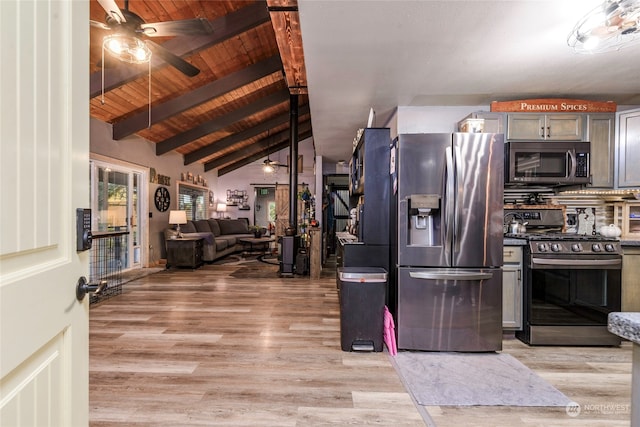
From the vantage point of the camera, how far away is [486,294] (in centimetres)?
260

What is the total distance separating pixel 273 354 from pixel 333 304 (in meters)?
1.51

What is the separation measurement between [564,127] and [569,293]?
1.67m

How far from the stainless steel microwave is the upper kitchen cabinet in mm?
395

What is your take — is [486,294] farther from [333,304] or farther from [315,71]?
[315,71]

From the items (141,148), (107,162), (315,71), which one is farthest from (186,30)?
(141,148)

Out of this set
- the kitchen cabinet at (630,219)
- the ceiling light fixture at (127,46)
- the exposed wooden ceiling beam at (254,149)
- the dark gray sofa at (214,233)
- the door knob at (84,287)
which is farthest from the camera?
the exposed wooden ceiling beam at (254,149)

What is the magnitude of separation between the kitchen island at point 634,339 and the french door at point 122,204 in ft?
19.8

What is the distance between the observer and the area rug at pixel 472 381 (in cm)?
196

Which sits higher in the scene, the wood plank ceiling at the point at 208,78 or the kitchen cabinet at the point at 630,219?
the wood plank ceiling at the point at 208,78

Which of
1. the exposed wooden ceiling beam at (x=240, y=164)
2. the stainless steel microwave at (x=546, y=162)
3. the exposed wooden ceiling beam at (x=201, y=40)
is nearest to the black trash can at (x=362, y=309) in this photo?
the stainless steel microwave at (x=546, y=162)

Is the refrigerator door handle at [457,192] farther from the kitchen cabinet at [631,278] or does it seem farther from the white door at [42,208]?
the white door at [42,208]

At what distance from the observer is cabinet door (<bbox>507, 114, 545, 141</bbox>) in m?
3.15

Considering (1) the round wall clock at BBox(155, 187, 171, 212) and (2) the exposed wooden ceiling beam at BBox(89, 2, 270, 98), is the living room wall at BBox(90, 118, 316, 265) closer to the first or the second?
(1) the round wall clock at BBox(155, 187, 171, 212)

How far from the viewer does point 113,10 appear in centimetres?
232
